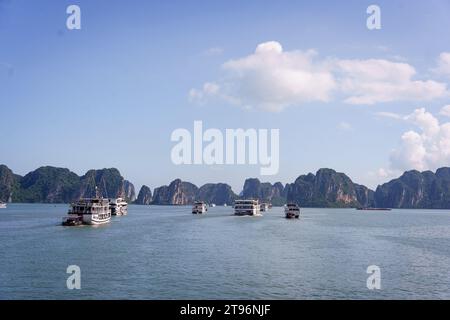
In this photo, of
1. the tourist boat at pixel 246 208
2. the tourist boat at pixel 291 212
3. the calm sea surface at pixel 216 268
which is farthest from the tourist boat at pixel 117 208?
the calm sea surface at pixel 216 268

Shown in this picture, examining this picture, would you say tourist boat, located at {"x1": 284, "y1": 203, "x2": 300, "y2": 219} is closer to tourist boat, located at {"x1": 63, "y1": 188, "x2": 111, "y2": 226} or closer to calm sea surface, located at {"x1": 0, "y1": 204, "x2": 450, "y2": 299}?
tourist boat, located at {"x1": 63, "y1": 188, "x2": 111, "y2": 226}

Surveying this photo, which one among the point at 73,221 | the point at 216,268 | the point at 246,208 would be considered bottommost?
the point at 246,208

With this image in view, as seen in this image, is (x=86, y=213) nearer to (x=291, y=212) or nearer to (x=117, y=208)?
(x=117, y=208)

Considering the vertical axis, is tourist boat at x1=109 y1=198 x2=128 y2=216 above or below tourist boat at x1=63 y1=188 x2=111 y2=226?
below

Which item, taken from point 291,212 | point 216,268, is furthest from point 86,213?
point 291,212

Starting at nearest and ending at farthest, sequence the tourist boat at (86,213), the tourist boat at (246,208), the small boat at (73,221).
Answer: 1. the small boat at (73,221)
2. the tourist boat at (86,213)
3. the tourist boat at (246,208)

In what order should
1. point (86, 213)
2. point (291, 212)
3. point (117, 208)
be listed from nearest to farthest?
point (86, 213) < point (291, 212) < point (117, 208)

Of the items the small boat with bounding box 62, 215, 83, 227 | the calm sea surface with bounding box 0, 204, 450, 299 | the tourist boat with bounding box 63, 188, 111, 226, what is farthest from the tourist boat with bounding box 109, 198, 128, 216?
the calm sea surface with bounding box 0, 204, 450, 299

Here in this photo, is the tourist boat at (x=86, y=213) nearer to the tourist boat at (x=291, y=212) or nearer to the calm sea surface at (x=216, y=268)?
the calm sea surface at (x=216, y=268)

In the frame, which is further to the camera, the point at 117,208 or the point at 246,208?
the point at 117,208

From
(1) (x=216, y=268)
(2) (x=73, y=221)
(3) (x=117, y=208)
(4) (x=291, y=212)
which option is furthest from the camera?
(3) (x=117, y=208)
